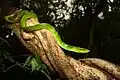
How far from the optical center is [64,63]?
1.26 metres

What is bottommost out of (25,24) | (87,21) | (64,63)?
(87,21)

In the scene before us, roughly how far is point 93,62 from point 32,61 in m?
0.35

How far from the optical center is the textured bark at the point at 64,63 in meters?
1.26

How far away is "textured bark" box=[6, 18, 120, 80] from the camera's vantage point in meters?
1.26

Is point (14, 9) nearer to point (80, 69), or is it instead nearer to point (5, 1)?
point (5, 1)

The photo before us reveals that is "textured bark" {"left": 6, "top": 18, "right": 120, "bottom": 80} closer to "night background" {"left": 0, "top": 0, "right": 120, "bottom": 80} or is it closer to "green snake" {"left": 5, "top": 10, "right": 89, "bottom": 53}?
"green snake" {"left": 5, "top": 10, "right": 89, "bottom": 53}

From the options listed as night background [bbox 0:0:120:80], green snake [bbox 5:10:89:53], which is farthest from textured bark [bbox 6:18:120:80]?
night background [bbox 0:0:120:80]

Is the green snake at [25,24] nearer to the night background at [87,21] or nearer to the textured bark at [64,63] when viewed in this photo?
the textured bark at [64,63]

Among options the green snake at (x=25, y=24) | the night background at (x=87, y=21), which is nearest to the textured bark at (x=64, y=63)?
the green snake at (x=25, y=24)

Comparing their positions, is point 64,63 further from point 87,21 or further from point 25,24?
point 87,21

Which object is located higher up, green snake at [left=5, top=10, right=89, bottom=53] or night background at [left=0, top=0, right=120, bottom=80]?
green snake at [left=5, top=10, right=89, bottom=53]

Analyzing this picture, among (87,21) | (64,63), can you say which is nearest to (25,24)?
(64,63)

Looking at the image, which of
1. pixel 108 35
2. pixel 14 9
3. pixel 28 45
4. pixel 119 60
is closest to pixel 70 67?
pixel 28 45

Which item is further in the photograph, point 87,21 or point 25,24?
point 87,21
